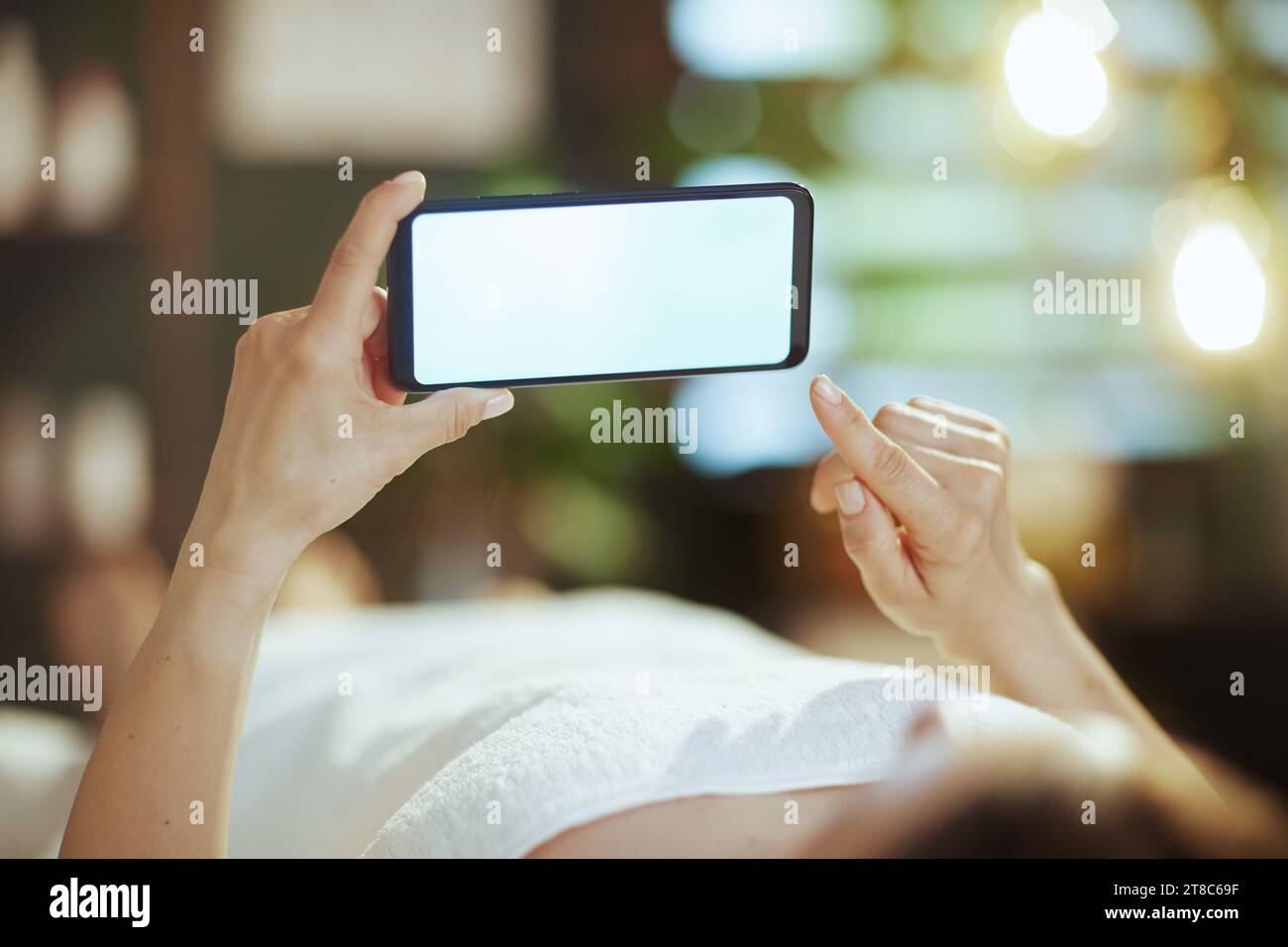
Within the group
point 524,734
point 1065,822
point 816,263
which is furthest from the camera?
point 816,263

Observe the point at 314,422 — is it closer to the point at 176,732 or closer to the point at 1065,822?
the point at 176,732

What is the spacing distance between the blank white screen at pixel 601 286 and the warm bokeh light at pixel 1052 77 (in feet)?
3.77

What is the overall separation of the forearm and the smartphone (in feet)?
0.49

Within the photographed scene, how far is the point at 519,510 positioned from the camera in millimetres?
2244

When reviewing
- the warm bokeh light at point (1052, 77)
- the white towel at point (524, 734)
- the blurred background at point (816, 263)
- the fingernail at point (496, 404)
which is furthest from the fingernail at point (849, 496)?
the blurred background at point (816, 263)

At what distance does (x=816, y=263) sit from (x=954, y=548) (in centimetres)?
182

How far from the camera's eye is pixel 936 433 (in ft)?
2.15

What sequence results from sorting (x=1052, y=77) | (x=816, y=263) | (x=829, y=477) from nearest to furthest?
(x=829, y=477)
(x=1052, y=77)
(x=816, y=263)

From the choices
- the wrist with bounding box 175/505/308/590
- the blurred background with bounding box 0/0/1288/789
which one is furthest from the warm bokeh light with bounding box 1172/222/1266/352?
the wrist with bounding box 175/505/308/590

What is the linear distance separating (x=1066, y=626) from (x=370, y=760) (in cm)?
50

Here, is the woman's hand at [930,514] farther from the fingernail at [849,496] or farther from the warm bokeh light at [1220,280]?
the warm bokeh light at [1220,280]

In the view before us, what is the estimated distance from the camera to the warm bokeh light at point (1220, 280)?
5.09 feet

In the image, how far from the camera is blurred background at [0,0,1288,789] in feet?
7.09

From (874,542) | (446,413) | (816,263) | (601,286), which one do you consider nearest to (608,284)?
(601,286)
